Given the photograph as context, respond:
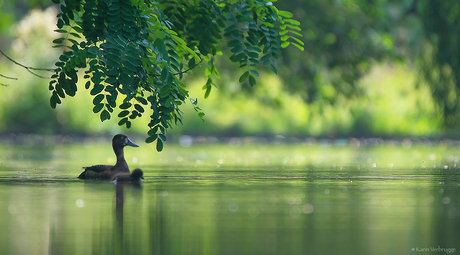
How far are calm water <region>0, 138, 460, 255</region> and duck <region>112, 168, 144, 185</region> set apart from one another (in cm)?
15

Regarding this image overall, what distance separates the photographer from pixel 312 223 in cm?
471

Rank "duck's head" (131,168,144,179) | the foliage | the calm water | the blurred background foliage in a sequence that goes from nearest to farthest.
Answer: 1. the calm water
2. the foliage
3. "duck's head" (131,168,144,179)
4. the blurred background foliage

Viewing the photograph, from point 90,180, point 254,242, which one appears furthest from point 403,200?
point 90,180

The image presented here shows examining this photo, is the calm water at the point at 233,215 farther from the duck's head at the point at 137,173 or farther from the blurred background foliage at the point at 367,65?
the blurred background foliage at the point at 367,65

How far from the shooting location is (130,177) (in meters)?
7.75

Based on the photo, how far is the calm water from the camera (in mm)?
3924

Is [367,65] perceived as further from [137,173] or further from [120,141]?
[137,173]

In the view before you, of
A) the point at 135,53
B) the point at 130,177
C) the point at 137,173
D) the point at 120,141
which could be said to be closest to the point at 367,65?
the point at 120,141

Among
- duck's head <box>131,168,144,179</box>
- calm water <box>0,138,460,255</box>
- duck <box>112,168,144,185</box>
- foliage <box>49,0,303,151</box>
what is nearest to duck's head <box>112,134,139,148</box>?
calm water <box>0,138,460,255</box>

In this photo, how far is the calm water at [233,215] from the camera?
3.92 m

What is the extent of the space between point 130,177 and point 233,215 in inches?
113

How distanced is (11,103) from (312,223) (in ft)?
78.0

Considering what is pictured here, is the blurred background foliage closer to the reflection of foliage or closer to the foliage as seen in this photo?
the reflection of foliage

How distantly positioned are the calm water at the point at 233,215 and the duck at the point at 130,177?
0.50 feet
